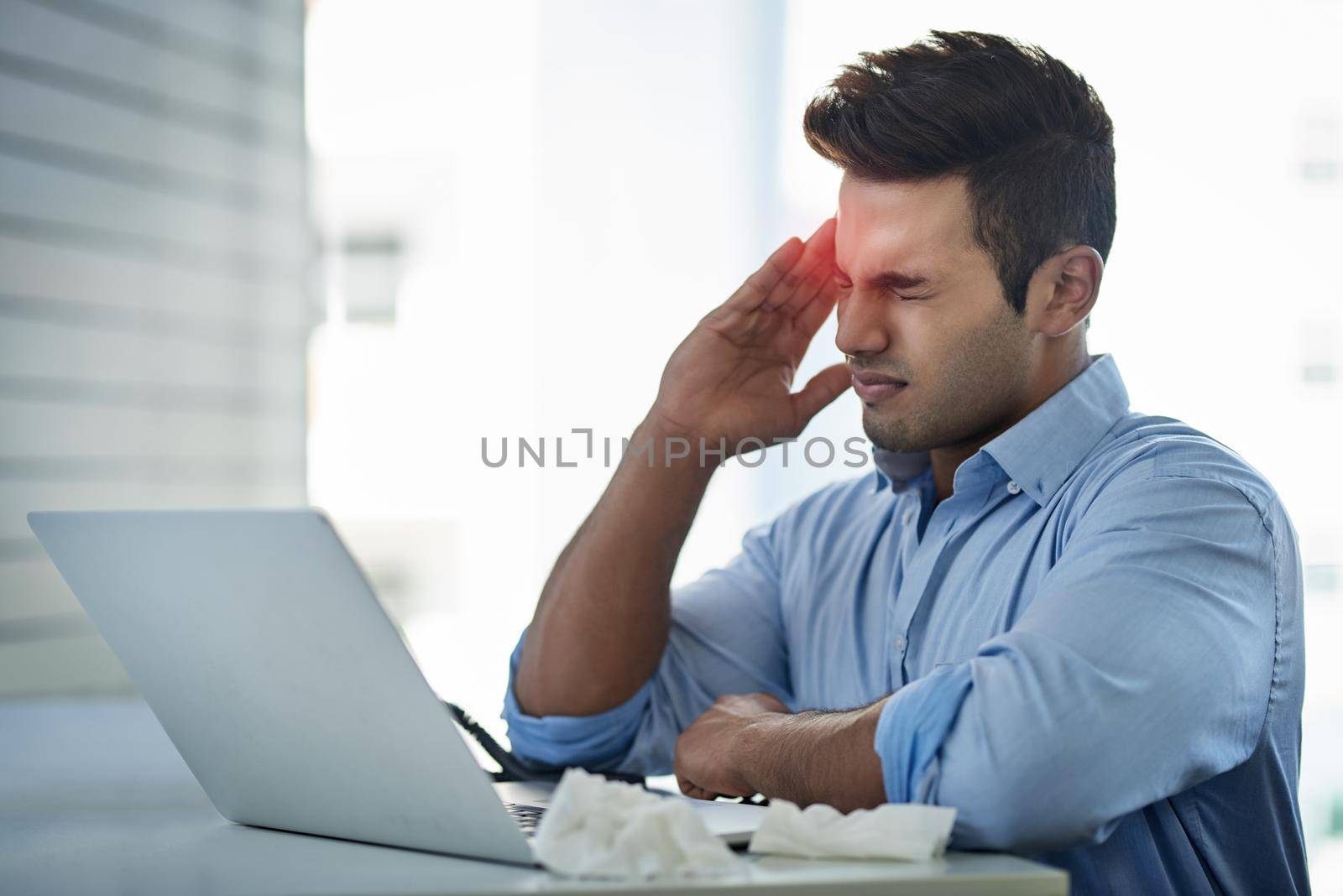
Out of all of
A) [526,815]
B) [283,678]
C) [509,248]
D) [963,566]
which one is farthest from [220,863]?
[509,248]

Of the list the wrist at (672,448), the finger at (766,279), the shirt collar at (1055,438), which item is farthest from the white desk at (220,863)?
the finger at (766,279)

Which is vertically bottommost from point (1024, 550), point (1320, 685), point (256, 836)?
point (1320, 685)

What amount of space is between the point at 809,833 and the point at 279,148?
9.96 ft

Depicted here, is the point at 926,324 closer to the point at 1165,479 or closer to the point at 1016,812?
the point at 1165,479

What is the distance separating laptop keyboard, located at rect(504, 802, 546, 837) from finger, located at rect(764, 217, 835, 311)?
2.46ft

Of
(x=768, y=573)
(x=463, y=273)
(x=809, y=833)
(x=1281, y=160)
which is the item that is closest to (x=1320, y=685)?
(x=1281, y=160)

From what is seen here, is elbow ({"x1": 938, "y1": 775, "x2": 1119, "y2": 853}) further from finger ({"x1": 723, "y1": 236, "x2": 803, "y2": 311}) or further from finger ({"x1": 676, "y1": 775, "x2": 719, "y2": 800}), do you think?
finger ({"x1": 723, "y1": 236, "x2": 803, "y2": 311})

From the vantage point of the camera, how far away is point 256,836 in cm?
94

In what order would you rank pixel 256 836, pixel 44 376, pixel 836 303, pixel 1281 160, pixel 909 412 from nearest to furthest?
pixel 256 836 → pixel 909 412 → pixel 836 303 → pixel 44 376 → pixel 1281 160

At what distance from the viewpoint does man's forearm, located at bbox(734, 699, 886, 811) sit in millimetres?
934

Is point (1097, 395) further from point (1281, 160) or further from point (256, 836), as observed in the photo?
point (1281, 160)

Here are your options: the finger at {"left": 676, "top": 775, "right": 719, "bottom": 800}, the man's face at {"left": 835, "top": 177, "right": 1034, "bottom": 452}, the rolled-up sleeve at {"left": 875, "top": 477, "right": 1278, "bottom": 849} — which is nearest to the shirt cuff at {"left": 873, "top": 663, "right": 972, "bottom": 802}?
the rolled-up sleeve at {"left": 875, "top": 477, "right": 1278, "bottom": 849}

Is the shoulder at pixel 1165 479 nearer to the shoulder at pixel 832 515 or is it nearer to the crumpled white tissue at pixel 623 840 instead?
the shoulder at pixel 832 515

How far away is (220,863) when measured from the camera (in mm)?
839
